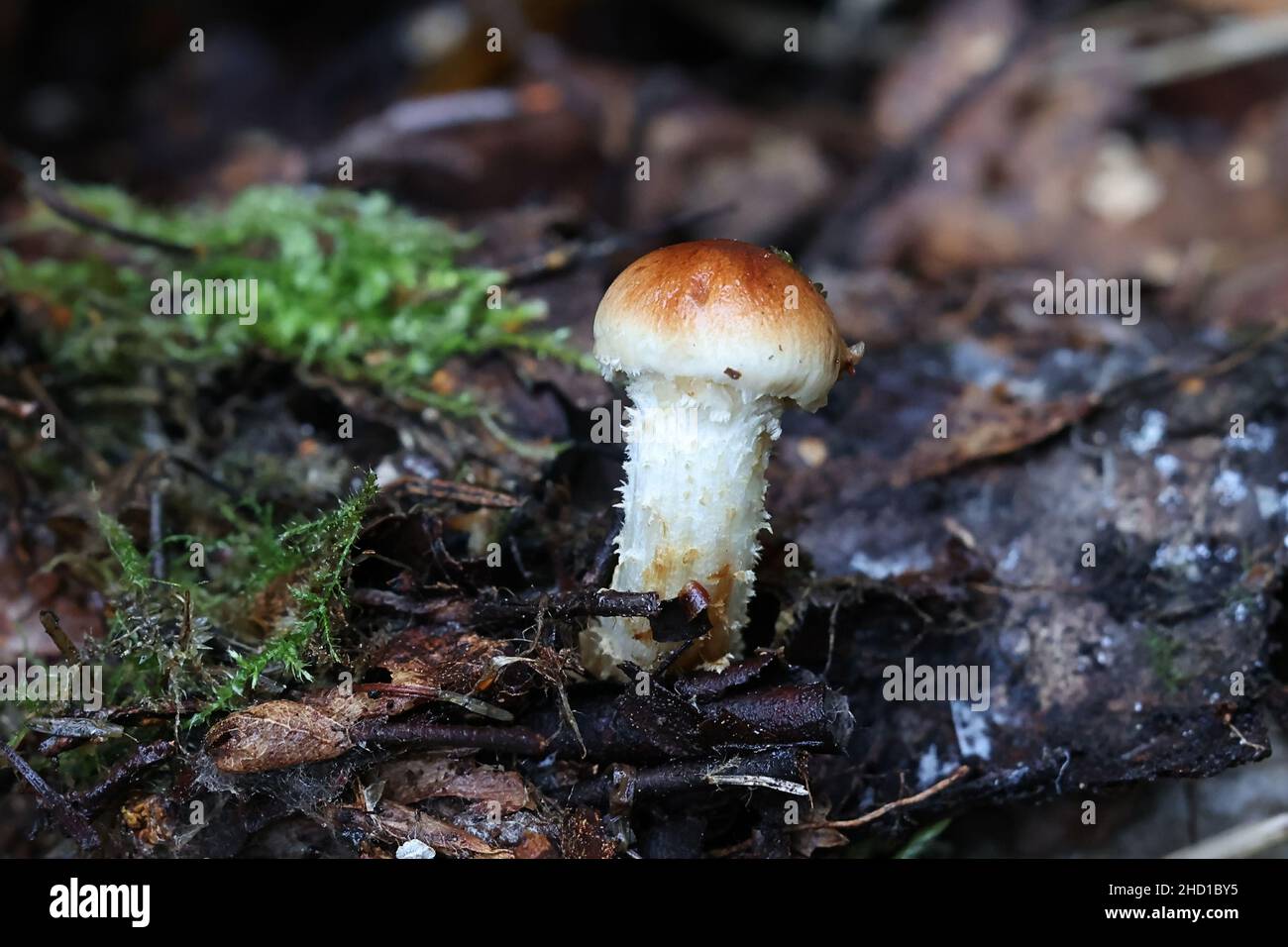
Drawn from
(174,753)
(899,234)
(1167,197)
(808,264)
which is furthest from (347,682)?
(1167,197)

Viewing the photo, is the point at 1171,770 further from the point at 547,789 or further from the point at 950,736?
the point at 547,789

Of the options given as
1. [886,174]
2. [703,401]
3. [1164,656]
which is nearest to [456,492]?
[703,401]

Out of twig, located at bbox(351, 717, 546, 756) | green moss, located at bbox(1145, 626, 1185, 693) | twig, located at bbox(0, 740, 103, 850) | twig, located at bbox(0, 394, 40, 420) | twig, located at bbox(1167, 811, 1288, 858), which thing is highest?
twig, located at bbox(0, 394, 40, 420)

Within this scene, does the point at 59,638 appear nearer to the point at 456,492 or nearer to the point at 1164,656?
the point at 456,492

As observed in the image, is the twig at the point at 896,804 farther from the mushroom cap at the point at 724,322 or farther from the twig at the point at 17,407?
the twig at the point at 17,407

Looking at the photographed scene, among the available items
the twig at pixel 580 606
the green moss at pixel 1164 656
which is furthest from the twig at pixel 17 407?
the green moss at pixel 1164 656

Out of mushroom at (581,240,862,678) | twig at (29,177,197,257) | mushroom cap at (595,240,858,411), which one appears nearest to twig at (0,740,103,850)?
mushroom at (581,240,862,678)

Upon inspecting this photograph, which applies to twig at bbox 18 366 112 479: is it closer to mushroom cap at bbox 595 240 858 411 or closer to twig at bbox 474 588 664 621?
twig at bbox 474 588 664 621
